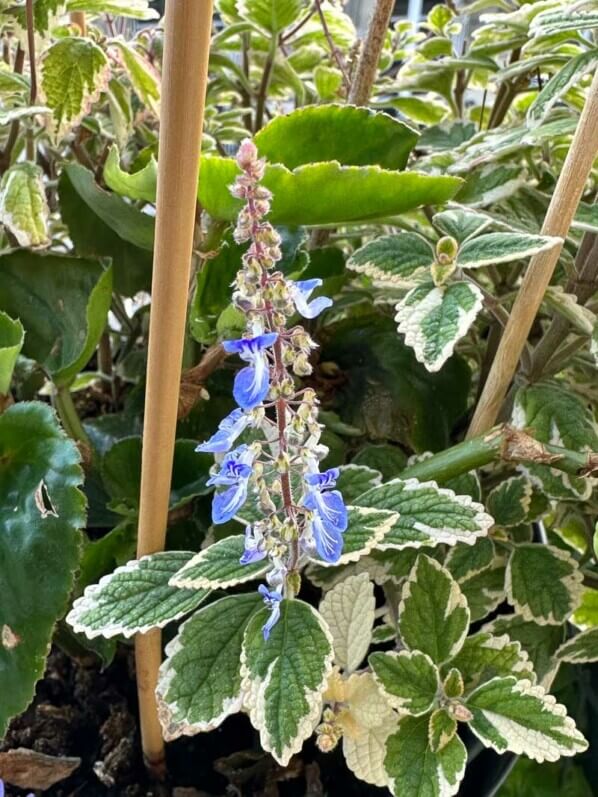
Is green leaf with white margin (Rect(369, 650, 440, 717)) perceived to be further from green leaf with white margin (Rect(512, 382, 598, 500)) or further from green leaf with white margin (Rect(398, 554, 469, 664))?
green leaf with white margin (Rect(512, 382, 598, 500))

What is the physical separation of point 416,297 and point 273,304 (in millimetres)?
158

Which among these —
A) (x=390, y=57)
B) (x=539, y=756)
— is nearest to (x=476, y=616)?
(x=539, y=756)

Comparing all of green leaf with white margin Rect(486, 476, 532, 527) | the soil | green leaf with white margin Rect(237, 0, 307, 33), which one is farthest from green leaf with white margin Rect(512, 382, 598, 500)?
green leaf with white margin Rect(237, 0, 307, 33)

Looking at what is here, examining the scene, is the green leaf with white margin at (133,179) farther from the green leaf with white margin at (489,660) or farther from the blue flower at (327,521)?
the green leaf with white margin at (489,660)

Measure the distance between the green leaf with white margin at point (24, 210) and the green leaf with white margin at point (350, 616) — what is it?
0.92 ft

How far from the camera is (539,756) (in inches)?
14.4

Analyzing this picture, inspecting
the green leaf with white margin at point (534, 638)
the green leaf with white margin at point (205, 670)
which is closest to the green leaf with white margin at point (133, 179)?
the green leaf with white margin at point (205, 670)

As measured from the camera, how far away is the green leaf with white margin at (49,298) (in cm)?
52

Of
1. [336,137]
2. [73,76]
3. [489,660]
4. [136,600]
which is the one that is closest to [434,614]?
[489,660]

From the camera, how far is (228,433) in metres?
0.32

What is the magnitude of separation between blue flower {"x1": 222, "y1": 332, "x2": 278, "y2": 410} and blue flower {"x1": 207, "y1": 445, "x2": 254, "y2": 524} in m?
0.04

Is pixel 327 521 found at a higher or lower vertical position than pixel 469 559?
higher

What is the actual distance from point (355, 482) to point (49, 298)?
253 mm

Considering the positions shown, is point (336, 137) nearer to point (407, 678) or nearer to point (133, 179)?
point (133, 179)
